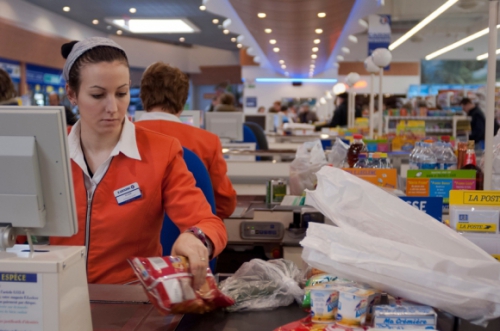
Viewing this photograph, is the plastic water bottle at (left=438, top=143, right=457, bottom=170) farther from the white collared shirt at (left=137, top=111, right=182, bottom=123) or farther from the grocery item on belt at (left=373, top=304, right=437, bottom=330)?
the grocery item on belt at (left=373, top=304, right=437, bottom=330)

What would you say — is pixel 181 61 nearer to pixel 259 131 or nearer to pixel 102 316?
pixel 259 131

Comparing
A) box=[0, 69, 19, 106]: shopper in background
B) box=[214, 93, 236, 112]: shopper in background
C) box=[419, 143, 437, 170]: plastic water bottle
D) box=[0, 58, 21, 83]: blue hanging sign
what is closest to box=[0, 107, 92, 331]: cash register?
box=[419, 143, 437, 170]: plastic water bottle

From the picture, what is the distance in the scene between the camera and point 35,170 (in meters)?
1.09

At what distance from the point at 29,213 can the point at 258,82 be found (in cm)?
2156

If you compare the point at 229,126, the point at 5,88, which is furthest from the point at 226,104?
the point at 5,88

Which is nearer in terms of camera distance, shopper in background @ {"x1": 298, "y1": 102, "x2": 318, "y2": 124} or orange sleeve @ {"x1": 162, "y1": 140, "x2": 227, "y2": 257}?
orange sleeve @ {"x1": 162, "y1": 140, "x2": 227, "y2": 257}

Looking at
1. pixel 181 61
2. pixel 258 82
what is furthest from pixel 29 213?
pixel 181 61

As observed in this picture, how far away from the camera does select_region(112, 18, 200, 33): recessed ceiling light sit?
1688 centimetres

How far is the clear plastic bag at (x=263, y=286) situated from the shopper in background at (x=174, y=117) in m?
1.25

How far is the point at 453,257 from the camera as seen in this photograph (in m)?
1.19

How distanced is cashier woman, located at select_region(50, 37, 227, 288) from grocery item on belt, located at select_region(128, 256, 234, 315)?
15.8 inches

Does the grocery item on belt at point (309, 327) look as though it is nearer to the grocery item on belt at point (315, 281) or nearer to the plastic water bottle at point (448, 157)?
the grocery item on belt at point (315, 281)

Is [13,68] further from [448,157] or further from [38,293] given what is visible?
[38,293]

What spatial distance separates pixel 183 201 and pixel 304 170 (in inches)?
61.3
